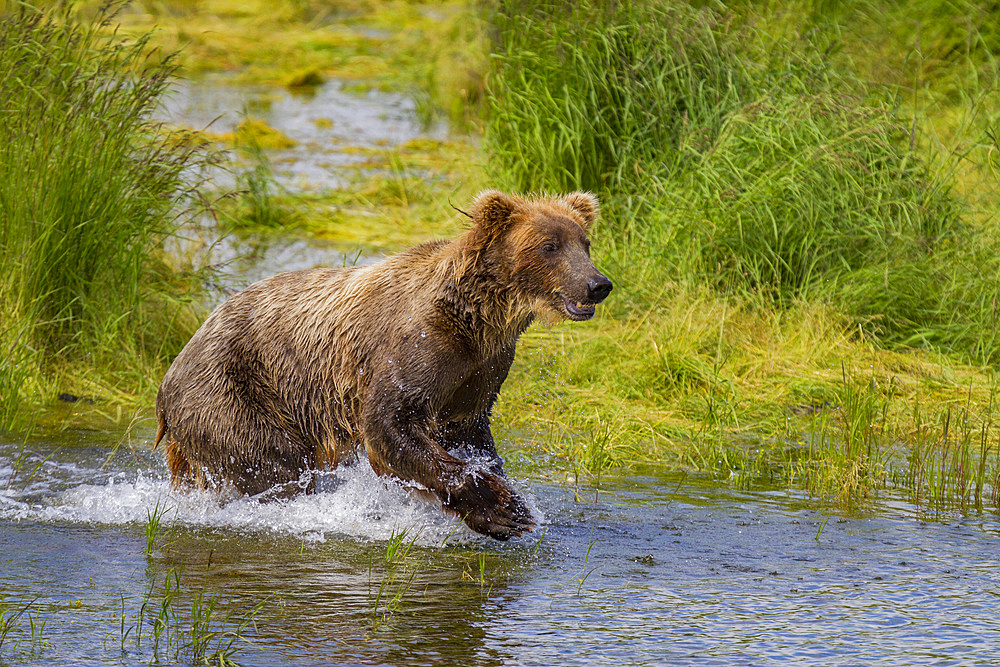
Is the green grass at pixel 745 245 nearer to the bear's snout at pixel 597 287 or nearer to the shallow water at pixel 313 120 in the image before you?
the bear's snout at pixel 597 287

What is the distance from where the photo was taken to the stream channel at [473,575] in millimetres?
4461

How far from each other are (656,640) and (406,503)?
1783 millimetres

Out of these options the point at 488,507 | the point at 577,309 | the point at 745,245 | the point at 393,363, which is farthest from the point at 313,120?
the point at 488,507

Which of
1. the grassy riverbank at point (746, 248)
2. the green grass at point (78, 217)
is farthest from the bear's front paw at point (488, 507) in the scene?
the green grass at point (78, 217)

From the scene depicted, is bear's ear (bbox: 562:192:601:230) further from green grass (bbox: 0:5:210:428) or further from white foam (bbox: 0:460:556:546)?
green grass (bbox: 0:5:210:428)

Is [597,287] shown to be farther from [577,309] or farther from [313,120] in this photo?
Result: [313,120]

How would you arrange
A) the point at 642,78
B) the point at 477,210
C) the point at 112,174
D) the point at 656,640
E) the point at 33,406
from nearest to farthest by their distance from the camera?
the point at 656,640 < the point at 477,210 < the point at 33,406 < the point at 112,174 < the point at 642,78

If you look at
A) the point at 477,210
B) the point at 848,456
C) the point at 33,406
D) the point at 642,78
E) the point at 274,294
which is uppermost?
the point at 642,78

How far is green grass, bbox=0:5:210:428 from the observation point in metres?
7.59

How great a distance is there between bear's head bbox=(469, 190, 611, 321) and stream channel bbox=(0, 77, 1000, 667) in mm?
1023

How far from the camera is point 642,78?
9.92m

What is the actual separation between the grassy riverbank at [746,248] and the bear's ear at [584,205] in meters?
1.31

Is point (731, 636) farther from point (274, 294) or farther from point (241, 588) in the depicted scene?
point (274, 294)

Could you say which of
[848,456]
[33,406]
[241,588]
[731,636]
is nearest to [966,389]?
[848,456]
